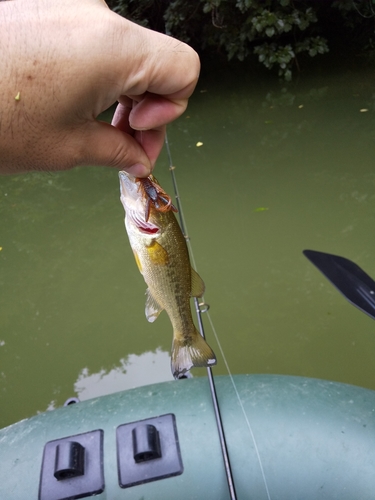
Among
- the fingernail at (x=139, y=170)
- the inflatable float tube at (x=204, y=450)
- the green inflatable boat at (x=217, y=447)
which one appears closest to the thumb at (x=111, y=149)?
the fingernail at (x=139, y=170)

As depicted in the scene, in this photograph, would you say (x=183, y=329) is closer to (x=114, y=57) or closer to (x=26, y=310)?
(x=114, y=57)

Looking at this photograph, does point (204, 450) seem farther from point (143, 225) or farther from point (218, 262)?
point (218, 262)

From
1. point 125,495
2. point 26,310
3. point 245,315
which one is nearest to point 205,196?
point 245,315

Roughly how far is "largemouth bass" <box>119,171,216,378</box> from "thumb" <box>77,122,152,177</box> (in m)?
0.11

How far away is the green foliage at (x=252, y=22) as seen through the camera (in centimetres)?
618

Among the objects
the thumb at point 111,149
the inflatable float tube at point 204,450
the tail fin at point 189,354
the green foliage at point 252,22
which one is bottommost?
the inflatable float tube at point 204,450

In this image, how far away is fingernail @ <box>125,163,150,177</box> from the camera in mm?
1117

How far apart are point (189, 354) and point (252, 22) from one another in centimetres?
603

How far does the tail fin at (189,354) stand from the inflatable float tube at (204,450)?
186 millimetres

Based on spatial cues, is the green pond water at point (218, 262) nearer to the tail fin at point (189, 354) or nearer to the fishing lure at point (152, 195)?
the tail fin at point (189, 354)

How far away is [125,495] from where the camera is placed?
1.39m

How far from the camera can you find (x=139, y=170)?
1129mm

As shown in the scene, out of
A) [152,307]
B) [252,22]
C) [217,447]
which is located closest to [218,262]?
[152,307]

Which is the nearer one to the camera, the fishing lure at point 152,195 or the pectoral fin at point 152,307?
the fishing lure at point 152,195
